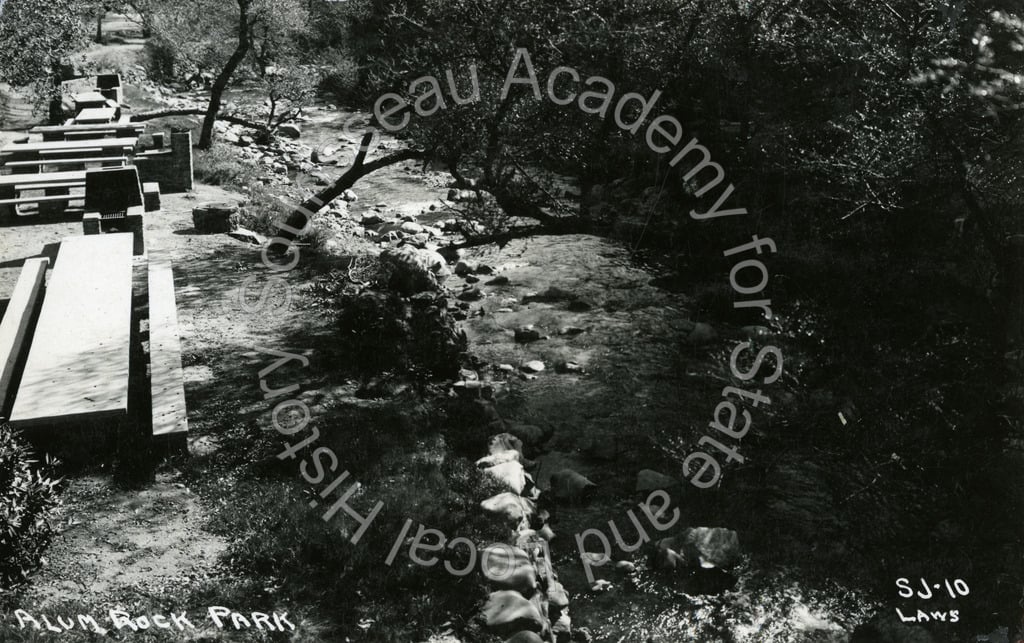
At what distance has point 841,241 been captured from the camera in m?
13.0

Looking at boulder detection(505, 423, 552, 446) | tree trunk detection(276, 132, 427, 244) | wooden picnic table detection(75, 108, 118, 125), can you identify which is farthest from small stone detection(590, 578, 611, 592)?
wooden picnic table detection(75, 108, 118, 125)

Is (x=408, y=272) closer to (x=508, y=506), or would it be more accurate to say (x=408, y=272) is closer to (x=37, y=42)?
(x=508, y=506)

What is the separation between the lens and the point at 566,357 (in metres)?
10.6

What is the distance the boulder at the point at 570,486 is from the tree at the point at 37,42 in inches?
569

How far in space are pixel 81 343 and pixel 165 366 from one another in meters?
0.65

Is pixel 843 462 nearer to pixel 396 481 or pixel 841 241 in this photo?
pixel 396 481

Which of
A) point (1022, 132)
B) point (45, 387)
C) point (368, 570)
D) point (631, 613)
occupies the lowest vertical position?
point (631, 613)

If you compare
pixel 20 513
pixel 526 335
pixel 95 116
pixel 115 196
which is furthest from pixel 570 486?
pixel 95 116

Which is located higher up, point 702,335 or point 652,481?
point 702,335

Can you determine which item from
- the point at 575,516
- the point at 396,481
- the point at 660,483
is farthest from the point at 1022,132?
the point at 396,481

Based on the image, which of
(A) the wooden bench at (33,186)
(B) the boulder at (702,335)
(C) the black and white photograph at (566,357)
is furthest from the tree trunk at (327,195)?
(B) the boulder at (702,335)

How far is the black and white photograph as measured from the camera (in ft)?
19.0

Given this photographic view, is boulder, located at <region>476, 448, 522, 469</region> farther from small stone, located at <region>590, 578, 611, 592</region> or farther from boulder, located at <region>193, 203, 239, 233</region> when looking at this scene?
boulder, located at <region>193, 203, 239, 233</region>

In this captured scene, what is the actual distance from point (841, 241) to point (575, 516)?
7439 millimetres
